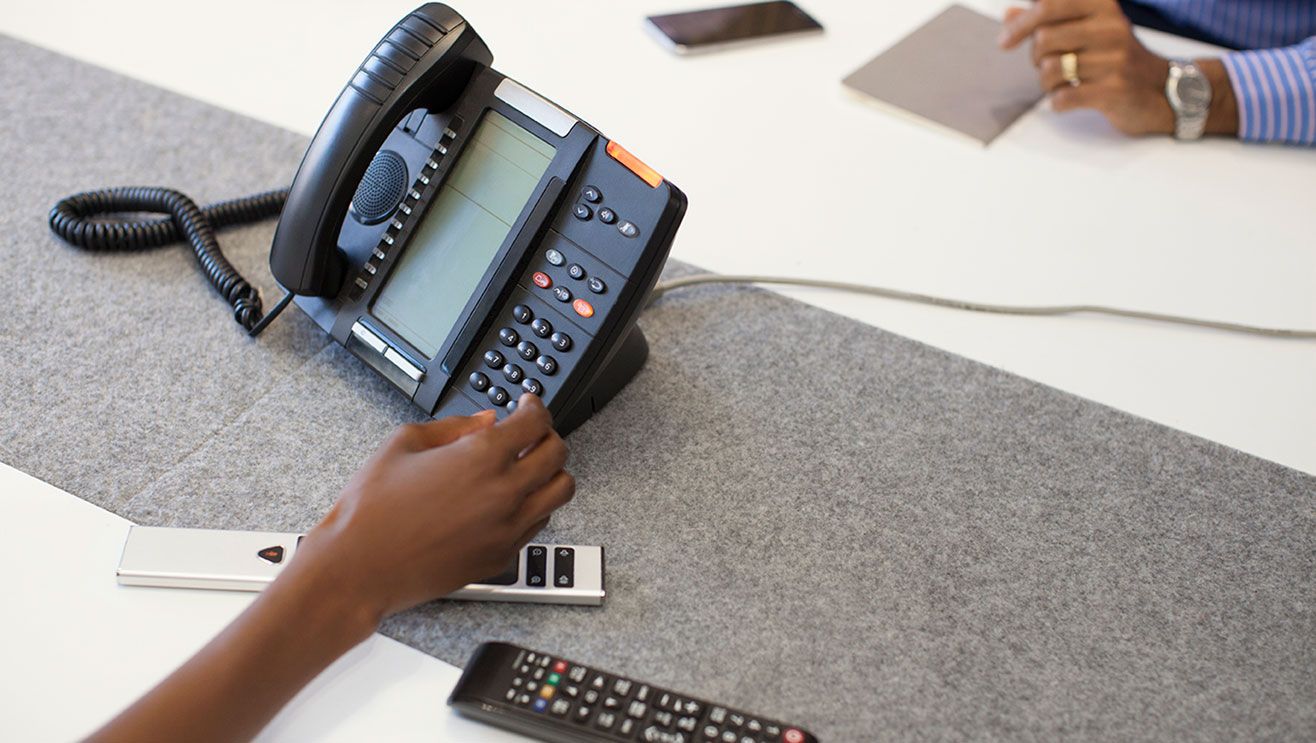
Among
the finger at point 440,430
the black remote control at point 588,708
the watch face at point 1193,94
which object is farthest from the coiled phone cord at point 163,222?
the watch face at point 1193,94

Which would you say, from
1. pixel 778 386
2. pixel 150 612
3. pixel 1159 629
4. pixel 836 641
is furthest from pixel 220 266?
pixel 1159 629

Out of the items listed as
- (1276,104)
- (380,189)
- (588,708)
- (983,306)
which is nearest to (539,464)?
(588,708)

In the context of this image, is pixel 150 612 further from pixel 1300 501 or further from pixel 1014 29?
pixel 1014 29

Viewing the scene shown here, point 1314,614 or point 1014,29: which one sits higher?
point 1014,29

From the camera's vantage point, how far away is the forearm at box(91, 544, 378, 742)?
51 centimetres

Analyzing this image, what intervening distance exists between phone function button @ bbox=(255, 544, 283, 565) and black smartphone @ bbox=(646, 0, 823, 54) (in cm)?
66

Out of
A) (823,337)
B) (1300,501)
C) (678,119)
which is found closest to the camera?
(1300,501)

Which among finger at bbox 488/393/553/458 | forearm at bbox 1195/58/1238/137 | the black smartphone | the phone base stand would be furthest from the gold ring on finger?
finger at bbox 488/393/553/458

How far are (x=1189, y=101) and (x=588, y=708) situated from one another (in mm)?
789

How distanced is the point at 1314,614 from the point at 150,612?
63cm

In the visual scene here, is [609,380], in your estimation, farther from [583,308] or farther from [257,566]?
[257,566]

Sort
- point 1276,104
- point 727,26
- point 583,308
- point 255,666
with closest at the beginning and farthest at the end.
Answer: point 255,666, point 583,308, point 1276,104, point 727,26

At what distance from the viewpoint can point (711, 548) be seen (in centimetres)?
65

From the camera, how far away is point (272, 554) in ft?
2.04
